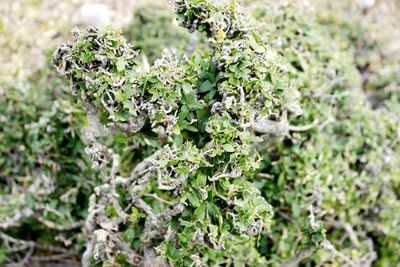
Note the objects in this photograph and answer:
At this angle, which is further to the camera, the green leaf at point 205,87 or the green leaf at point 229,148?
the green leaf at point 205,87

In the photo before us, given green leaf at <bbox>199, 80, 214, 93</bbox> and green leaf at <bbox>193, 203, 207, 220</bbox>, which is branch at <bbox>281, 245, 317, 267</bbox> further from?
green leaf at <bbox>199, 80, 214, 93</bbox>

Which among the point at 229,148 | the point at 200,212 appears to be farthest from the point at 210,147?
the point at 200,212

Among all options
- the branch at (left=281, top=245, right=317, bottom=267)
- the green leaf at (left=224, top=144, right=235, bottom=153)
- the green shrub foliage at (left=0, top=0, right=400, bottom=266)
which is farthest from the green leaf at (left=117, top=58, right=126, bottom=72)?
the branch at (left=281, top=245, right=317, bottom=267)

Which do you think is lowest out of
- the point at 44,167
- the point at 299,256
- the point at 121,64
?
the point at 44,167

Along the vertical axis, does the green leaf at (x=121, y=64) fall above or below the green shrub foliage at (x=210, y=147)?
above

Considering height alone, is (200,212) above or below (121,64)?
below

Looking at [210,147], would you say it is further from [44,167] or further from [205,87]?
[44,167]

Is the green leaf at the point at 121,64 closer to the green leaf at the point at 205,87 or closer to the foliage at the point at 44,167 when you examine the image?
the green leaf at the point at 205,87

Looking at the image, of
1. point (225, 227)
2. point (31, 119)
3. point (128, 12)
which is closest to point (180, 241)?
point (225, 227)

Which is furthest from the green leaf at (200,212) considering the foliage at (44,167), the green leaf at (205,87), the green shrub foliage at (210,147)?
the foliage at (44,167)
